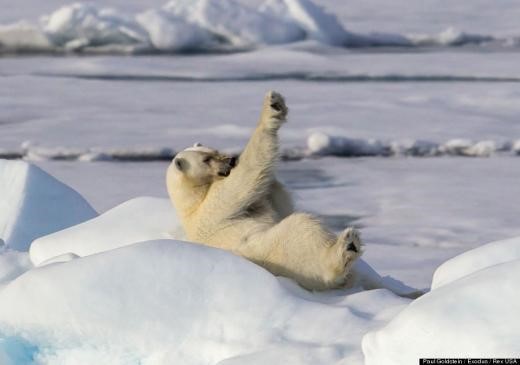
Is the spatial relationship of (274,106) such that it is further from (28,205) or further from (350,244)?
(28,205)

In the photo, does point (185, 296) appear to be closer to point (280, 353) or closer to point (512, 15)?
point (280, 353)

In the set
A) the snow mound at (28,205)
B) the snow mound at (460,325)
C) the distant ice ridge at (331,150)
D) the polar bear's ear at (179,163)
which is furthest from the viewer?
the distant ice ridge at (331,150)

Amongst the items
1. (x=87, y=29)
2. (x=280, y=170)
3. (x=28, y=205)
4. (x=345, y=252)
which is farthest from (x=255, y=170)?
(x=87, y=29)

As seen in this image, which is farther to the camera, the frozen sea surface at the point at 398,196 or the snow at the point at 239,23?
the snow at the point at 239,23

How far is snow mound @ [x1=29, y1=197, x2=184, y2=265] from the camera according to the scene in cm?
362

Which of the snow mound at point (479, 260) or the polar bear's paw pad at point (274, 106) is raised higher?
the polar bear's paw pad at point (274, 106)

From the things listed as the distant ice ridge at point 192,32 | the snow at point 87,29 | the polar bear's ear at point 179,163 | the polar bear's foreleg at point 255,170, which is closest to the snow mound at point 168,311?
the polar bear's foreleg at point 255,170

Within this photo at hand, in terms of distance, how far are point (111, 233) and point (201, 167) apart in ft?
1.36

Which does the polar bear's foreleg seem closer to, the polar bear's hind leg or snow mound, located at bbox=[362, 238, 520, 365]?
the polar bear's hind leg

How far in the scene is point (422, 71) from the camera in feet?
33.6

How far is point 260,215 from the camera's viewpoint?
133 inches

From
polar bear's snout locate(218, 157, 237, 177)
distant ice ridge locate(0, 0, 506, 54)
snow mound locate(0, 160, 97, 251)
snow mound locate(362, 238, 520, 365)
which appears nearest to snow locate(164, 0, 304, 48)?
distant ice ridge locate(0, 0, 506, 54)

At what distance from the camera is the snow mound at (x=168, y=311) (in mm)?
2666

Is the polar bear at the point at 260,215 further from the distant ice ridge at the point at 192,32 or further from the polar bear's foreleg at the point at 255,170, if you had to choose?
the distant ice ridge at the point at 192,32
